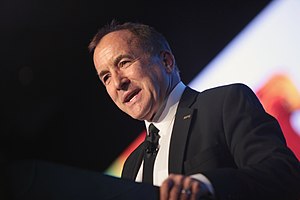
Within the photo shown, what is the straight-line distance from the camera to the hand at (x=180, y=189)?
60cm

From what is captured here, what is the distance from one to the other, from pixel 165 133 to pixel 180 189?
577 mm

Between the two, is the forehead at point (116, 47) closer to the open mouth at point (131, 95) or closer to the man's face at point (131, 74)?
the man's face at point (131, 74)

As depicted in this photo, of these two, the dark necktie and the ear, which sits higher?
the ear

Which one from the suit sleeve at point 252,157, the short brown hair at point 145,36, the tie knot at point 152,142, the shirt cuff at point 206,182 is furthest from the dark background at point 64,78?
the shirt cuff at point 206,182

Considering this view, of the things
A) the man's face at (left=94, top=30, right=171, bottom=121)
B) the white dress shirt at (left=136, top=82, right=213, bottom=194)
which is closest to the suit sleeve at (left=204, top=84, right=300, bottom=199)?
the white dress shirt at (left=136, top=82, right=213, bottom=194)

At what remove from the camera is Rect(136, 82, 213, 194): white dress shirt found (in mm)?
1083

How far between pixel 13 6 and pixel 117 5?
1.41 feet

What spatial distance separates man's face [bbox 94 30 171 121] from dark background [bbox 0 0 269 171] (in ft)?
1.36

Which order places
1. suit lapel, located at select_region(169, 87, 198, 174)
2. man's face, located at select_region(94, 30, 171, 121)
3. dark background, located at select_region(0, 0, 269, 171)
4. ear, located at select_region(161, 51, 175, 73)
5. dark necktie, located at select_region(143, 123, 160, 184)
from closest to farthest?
suit lapel, located at select_region(169, 87, 198, 174) < dark necktie, located at select_region(143, 123, 160, 184) < man's face, located at select_region(94, 30, 171, 121) < ear, located at select_region(161, 51, 175, 73) < dark background, located at select_region(0, 0, 269, 171)

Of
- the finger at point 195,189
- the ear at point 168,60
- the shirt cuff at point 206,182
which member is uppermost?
the ear at point 168,60

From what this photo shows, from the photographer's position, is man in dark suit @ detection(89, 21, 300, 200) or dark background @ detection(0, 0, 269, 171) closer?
man in dark suit @ detection(89, 21, 300, 200)

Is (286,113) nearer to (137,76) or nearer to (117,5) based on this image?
(137,76)

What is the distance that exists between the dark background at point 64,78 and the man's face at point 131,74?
42cm

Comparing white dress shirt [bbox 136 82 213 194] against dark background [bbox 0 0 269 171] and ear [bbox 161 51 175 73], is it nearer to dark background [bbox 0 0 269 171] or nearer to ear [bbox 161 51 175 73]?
ear [bbox 161 51 175 73]
